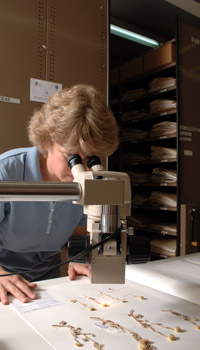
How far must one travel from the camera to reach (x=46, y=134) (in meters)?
1.22

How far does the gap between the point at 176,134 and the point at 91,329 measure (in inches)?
95.0

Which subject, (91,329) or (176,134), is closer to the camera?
(91,329)

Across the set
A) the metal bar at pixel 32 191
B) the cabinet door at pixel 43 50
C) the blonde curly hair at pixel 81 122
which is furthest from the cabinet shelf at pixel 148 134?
the metal bar at pixel 32 191

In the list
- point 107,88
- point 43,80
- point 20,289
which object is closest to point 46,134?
point 20,289

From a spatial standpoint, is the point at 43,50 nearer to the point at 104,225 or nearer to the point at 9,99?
→ the point at 9,99

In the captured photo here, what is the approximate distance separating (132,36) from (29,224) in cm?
320

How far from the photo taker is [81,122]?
107 centimetres

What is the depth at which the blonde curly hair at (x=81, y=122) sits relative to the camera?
41.9 inches

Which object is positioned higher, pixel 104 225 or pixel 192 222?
pixel 104 225

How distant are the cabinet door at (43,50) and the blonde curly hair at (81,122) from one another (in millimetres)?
1024

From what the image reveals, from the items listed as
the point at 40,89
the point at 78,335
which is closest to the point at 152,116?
the point at 40,89

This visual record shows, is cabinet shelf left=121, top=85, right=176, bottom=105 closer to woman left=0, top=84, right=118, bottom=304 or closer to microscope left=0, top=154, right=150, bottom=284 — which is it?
woman left=0, top=84, right=118, bottom=304

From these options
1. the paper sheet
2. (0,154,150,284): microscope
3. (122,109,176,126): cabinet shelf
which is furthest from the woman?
(122,109,176,126): cabinet shelf

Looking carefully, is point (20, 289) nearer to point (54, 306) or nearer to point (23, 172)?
point (54, 306)
